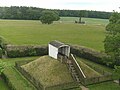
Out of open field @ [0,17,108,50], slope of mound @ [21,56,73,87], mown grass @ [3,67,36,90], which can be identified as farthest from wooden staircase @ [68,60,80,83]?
open field @ [0,17,108,50]

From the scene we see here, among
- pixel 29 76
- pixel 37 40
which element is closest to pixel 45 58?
pixel 29 76

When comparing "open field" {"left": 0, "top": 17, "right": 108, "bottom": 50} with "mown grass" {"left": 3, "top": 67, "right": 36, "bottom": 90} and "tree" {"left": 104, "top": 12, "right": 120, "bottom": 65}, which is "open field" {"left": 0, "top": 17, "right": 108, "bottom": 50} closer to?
"tree" {"left": 104, "top": 12, "right": 120, "bottom": 65}

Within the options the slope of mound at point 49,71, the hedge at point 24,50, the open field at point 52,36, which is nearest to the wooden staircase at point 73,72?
the slope of mound at point 49,71

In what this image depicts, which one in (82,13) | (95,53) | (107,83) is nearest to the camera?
(107,83)

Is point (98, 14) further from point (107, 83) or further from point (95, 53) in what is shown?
point (107, 83)

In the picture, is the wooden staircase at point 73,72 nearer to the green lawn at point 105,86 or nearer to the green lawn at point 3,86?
the green lawn at point 105,86

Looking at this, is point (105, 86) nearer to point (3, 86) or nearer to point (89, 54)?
point (3, 86)
